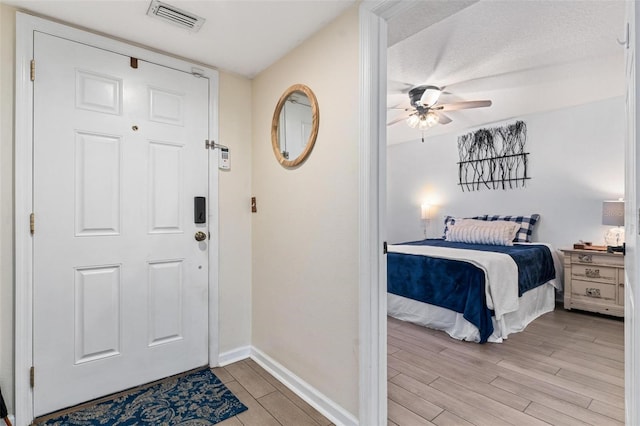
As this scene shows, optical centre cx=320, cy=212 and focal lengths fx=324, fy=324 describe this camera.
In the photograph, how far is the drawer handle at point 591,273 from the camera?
3455 millimetres

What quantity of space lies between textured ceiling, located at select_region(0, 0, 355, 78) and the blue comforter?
230cm

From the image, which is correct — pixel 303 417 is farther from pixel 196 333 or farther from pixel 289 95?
pixel 289 95

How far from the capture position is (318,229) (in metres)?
1.92

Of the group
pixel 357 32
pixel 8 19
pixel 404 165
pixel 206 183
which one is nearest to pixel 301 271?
pixel 206 183

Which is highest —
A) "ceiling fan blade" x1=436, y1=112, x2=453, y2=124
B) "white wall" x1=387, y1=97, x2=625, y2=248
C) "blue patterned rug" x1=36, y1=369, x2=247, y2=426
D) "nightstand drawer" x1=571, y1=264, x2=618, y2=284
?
"ceiling fan blade" x1=436, y1=112, x2=453, y2=124

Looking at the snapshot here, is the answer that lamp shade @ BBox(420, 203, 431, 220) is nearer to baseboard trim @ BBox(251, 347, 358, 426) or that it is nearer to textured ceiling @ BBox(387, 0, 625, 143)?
textured ceiling @ BBox(387, 0, 625, 143)

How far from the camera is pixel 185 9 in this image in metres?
1.72

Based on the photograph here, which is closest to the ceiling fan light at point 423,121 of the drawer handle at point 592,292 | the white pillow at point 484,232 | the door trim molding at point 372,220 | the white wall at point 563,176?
the white pillow at point 484,232

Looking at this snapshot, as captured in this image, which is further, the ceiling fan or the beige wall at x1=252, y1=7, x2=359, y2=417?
the ceiling fan

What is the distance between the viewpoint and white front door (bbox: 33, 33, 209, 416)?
1.79 meters

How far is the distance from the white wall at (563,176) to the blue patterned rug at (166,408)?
4.26 metres

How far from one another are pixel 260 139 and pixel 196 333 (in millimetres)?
1485

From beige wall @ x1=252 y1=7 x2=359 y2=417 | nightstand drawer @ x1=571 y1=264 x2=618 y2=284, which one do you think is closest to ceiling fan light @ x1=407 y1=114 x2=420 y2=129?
beige wall @ x1=252 y1=7 x2=359 y2=417

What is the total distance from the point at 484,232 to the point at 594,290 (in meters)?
1.24
